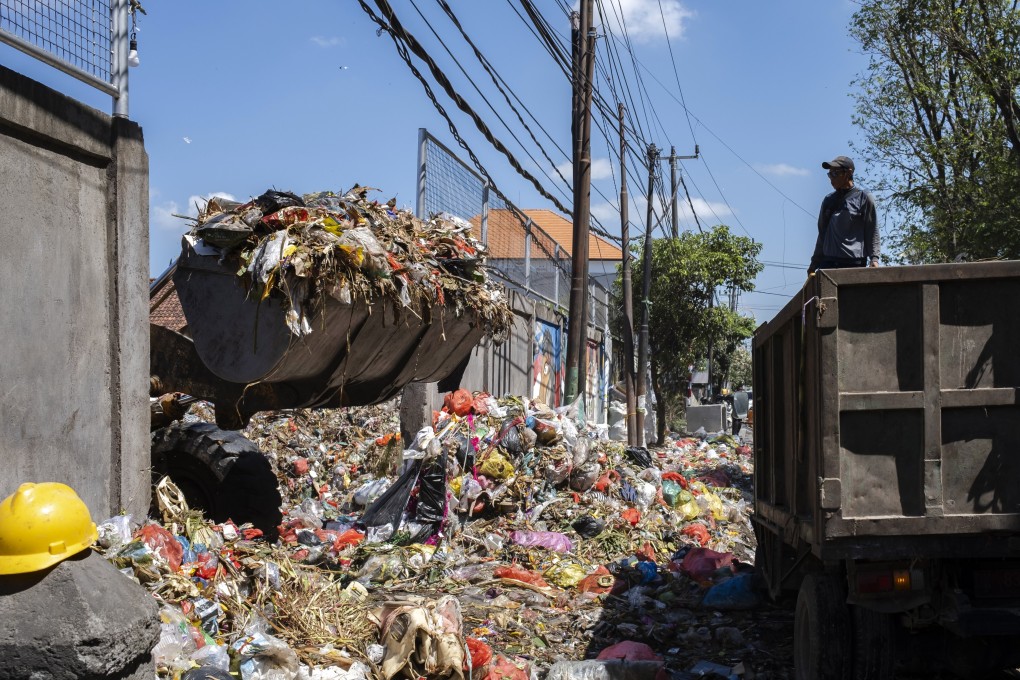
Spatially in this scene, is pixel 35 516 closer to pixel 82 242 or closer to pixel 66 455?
pixel 66 455

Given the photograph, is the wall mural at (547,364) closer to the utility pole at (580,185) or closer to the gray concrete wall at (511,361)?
the gray concrete wall at (511,361)

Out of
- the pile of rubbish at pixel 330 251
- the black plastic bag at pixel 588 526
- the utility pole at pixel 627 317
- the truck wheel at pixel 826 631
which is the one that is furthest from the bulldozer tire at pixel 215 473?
the utility pole at pixel 627 317

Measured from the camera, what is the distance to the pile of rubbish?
470 cm

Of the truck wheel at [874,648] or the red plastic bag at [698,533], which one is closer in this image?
the truck wheel at [874,648]

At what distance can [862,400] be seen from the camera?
4090mm

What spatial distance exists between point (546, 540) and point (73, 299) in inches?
196

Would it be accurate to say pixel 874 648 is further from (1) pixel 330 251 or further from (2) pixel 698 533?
(2) pixel 698 533

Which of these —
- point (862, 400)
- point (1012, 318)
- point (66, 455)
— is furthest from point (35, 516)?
point (1012, 318)

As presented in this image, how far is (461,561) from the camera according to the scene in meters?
7.80

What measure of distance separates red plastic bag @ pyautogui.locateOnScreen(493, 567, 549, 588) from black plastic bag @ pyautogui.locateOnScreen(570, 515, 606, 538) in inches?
57.4

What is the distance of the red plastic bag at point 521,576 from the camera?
7270 mm

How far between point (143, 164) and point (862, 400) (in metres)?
3.96

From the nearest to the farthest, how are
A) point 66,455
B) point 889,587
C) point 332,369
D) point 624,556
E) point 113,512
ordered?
1. point 889,587
2. point 66,455
3. point 113,512
4. point 332,369
5. point 624,556

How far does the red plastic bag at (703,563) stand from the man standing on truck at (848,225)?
264cm
